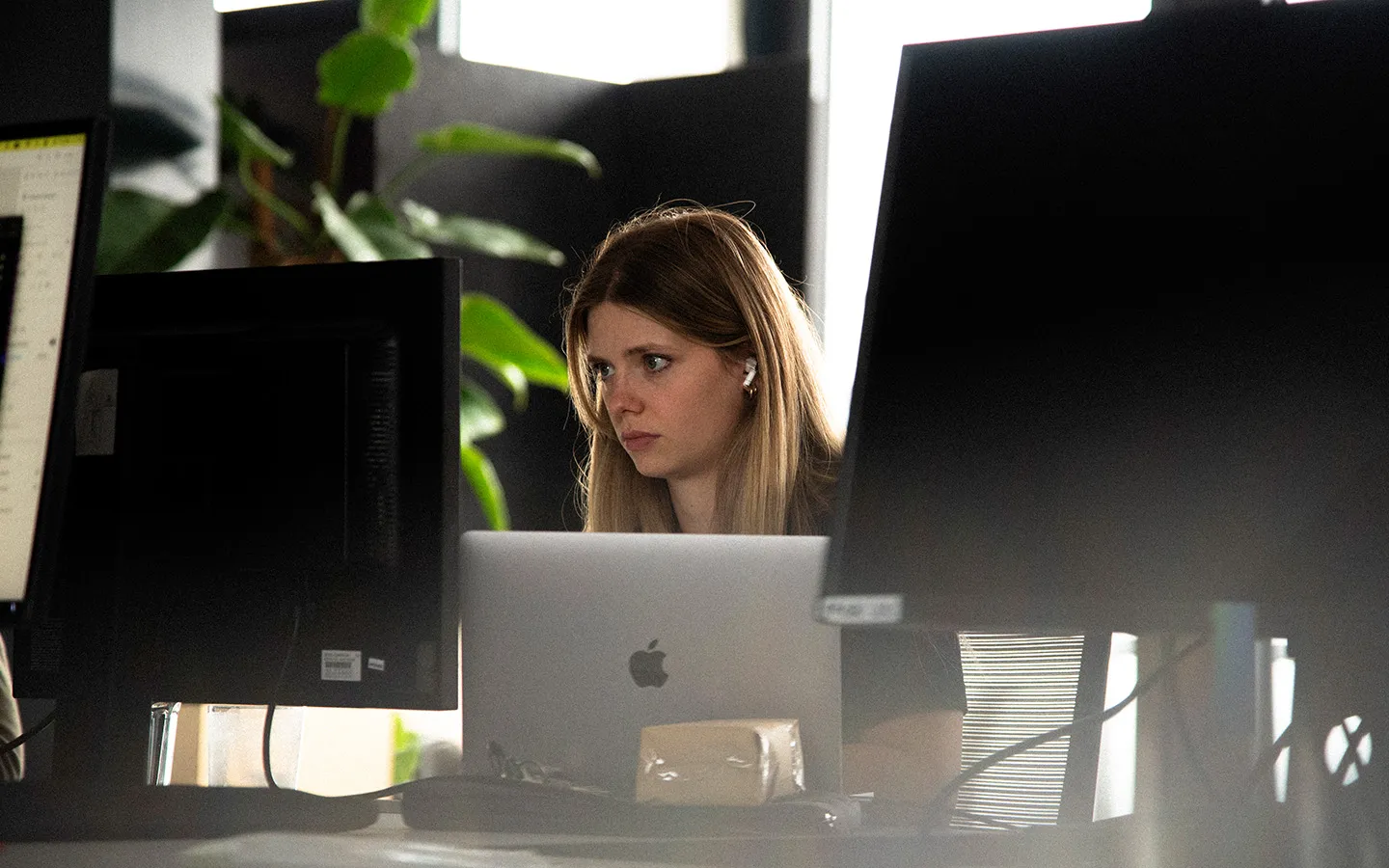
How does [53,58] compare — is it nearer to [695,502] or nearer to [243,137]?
[695,502]

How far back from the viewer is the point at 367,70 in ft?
10.6

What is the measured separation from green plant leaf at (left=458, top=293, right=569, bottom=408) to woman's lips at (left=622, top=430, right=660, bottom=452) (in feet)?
4.75

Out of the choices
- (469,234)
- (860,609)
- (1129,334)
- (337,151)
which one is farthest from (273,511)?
(337,151)

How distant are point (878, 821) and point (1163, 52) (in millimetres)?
570

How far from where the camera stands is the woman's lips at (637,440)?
6.45 ft

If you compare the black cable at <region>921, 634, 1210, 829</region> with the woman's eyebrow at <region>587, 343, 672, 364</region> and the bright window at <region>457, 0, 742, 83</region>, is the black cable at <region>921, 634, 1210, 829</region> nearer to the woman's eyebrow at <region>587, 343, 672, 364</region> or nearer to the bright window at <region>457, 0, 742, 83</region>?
the woman's eyebrow at <region>587, 343, 672, 364</region>

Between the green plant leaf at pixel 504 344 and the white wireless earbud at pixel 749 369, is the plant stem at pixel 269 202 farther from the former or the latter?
the white wireless earbud at pixel 749 369

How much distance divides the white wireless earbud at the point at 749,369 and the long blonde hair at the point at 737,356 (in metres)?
0.01

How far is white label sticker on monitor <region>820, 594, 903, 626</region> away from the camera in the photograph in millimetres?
715

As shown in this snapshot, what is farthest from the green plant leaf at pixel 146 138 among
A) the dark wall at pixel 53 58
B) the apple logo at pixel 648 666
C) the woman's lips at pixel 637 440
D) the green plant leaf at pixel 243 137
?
the apple logo at pixel 648 666

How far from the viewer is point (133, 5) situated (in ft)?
8.61

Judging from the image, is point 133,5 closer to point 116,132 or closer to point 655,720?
point 116,132

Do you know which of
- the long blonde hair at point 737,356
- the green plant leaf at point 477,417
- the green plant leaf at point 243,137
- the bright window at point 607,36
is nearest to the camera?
the long blonde hair at point 737,356

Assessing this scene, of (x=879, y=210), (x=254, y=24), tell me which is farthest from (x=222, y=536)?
(x=254, y=24)
